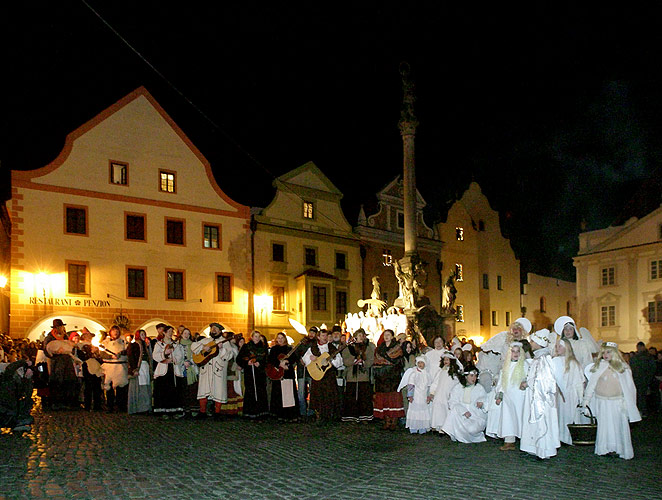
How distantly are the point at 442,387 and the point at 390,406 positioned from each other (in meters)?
1.23

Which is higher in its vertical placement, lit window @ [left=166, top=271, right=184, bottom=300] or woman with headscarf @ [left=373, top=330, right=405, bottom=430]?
lit window @ [left=166, top=271, right=184, bottom=300]

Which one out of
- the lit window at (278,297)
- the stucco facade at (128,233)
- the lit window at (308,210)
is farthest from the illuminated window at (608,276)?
the stucco facade at (128,233)

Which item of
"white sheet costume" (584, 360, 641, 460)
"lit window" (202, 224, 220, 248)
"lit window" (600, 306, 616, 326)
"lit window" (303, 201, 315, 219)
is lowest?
"lit window" (600, 306, 616, 326)

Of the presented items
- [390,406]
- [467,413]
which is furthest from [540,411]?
[390,406]

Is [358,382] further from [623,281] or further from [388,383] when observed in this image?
[623,281]

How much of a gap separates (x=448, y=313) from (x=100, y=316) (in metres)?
15.2

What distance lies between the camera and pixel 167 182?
3119cm

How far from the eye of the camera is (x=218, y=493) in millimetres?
7566

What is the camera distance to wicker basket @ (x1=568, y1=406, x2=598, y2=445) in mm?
10734

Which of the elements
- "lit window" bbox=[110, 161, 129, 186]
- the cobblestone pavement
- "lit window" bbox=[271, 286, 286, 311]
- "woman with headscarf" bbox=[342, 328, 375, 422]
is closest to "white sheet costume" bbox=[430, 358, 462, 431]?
the cobblestone pavement

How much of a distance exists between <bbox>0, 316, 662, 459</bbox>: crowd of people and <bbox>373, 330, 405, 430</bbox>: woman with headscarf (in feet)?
0.07

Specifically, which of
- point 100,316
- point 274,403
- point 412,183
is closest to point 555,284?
point 412,183

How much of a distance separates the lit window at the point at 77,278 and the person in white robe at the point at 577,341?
841 inches

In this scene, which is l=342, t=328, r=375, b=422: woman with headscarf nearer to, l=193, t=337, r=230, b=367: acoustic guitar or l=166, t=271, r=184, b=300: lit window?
Result: l=193, t=337, r=230, b=367: acoustic guitar
